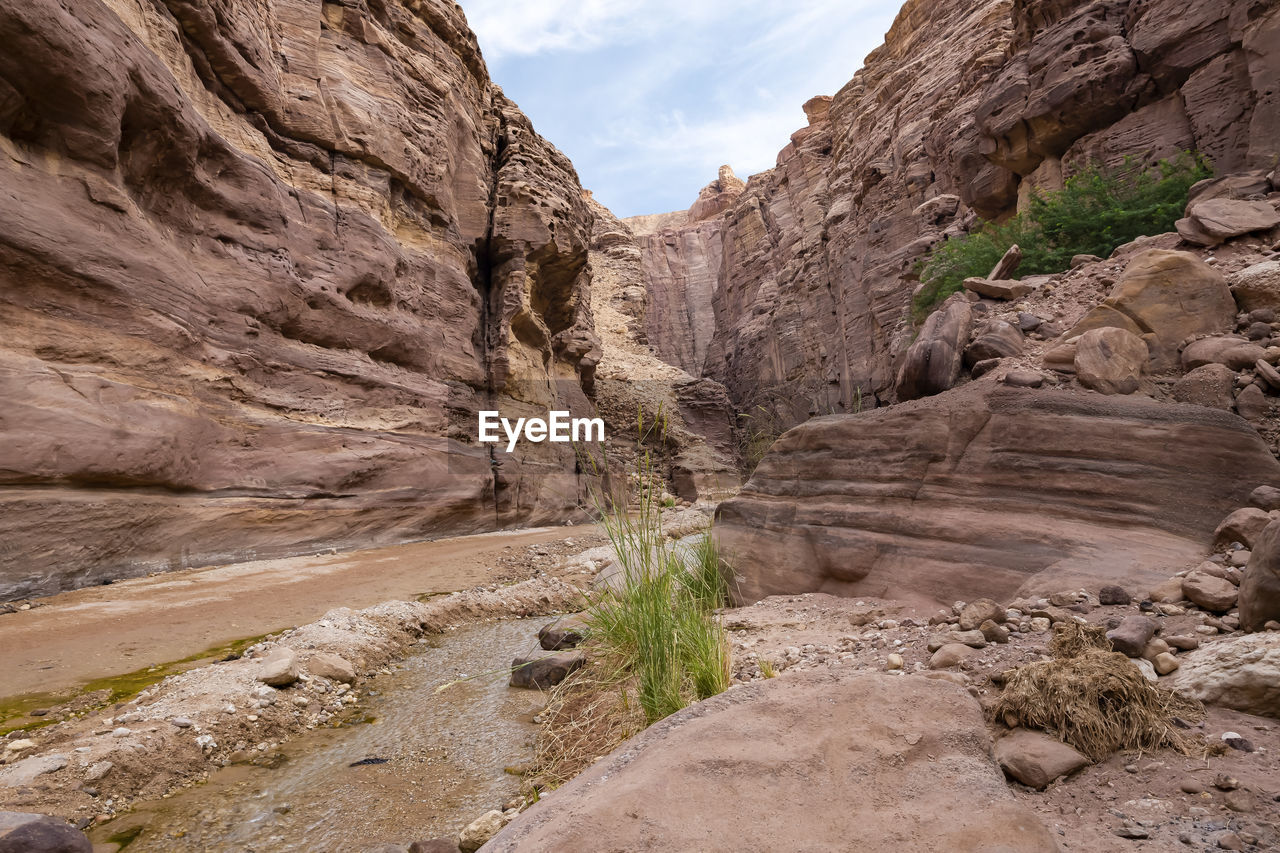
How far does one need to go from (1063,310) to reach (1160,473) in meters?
2.30

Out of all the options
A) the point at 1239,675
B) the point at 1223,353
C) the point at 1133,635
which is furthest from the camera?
the point at 1223,353

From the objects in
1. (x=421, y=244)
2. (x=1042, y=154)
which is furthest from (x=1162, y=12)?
(x=421, y=244)

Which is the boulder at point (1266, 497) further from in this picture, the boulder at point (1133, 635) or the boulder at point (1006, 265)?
the boulder at point (1006, 265)

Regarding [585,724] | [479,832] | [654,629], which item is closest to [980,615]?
[654,629]

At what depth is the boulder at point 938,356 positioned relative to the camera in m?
5.29

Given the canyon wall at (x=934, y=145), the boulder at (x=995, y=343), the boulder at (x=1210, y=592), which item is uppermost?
the canyon wall at (x=934, y=145)

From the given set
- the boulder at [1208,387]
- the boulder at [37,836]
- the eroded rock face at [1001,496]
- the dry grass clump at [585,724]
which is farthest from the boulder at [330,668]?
the boulder at [1208,387]

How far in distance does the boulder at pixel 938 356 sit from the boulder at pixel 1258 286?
174 centimetres

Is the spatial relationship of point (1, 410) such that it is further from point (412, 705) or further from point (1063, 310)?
point (1063, 310)

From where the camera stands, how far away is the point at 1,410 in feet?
21.9

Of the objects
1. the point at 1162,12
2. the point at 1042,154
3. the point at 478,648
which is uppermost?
the point at 1162,12

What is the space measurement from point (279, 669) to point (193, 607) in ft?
9.14

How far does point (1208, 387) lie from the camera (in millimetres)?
3855

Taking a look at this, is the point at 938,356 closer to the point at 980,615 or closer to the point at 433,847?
the point at 980,615
